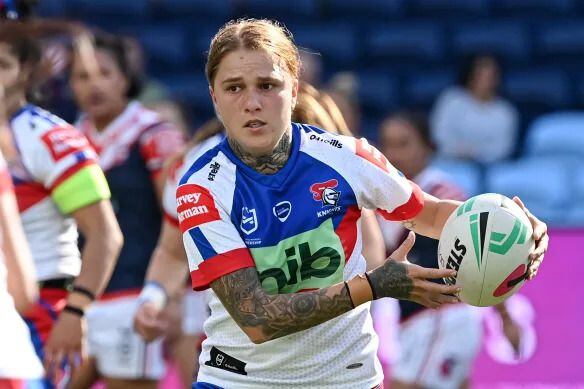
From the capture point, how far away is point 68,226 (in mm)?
5539

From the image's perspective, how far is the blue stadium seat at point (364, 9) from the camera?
43.2ft

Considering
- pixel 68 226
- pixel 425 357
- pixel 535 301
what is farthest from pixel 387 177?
pixel 535 301

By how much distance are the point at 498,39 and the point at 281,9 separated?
6.71 feet

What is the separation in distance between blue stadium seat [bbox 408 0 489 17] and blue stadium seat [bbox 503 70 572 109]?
0.82 metres

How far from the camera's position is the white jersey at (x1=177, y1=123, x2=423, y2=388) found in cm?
397

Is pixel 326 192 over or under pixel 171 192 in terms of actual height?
over

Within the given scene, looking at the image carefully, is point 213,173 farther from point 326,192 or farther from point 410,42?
point 410,42

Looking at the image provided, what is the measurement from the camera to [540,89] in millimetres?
12531

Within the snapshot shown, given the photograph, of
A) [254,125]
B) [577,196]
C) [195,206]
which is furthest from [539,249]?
[577,196]

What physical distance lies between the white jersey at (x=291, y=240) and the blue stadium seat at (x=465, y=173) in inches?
236

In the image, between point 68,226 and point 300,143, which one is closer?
point 300,143

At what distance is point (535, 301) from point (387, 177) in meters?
4.68

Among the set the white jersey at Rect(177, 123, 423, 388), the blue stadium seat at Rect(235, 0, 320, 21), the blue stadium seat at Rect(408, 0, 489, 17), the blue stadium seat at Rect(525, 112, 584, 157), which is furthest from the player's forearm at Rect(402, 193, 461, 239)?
the blue stadium seat at Rect(408, 0, 489, 17)

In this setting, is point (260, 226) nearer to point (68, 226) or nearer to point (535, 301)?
point (68, 226)
